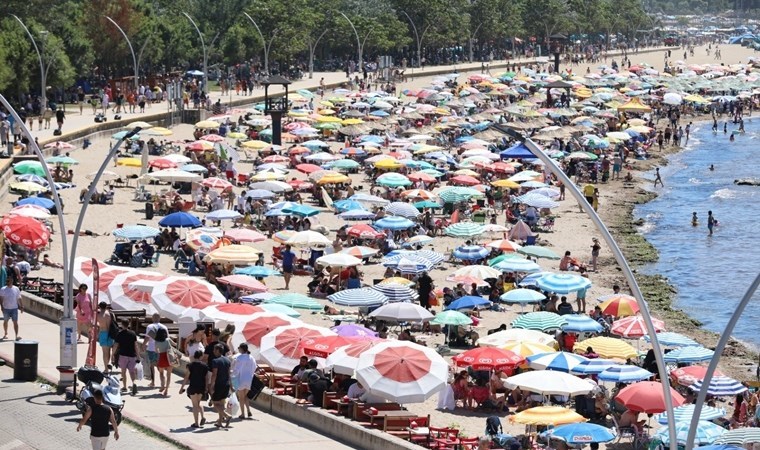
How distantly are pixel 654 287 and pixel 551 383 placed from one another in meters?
19.7

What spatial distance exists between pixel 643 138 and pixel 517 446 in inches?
2253

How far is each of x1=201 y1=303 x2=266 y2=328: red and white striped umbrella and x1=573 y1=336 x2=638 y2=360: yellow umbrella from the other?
18.8ft

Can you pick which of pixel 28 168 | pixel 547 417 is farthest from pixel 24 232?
pixel 547 417

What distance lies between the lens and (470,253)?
36.6 meters

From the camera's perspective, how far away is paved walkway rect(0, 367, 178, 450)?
18172 millimetres

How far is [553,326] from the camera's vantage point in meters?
27.8

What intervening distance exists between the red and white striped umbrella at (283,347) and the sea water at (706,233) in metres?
15.5

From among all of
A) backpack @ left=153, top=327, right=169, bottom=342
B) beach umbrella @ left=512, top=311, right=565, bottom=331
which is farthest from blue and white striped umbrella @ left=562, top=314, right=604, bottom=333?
backpack @ left=153, top=327, right=169, bottom=342

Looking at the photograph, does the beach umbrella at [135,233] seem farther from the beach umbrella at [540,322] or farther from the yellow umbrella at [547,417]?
the yellow umbrella at [547,417]

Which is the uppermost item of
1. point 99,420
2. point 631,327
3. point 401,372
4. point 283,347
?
point 99,420

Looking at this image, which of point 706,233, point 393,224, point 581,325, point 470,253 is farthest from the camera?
point 706,233

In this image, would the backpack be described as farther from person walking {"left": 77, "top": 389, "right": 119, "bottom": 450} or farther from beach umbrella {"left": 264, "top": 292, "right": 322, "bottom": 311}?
beach umbrella {"left": 264, "top": 292, "right": 322, "bottom": 311}

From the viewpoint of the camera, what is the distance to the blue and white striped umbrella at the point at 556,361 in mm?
23625

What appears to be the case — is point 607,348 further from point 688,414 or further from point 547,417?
point 547,417
